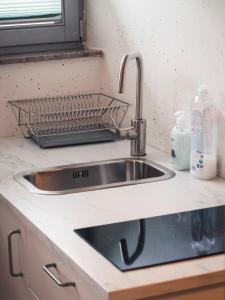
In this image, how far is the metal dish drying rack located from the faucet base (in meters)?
0.20

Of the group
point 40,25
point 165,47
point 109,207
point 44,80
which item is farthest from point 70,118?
point 109,207

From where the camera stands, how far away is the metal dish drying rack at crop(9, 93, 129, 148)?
9.15 feet

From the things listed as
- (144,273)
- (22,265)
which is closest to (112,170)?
(22,265)

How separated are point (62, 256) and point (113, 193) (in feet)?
1.43

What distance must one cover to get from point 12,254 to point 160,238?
62 cm

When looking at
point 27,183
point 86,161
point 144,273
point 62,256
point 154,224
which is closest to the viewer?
point 144,273

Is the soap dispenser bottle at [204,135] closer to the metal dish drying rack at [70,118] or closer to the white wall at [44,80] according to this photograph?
the metal dish drying rack at [70,118]

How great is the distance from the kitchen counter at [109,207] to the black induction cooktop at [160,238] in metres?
0.03

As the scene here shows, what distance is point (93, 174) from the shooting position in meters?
2.53

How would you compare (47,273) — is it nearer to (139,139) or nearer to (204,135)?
(204,135)

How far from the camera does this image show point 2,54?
294cm

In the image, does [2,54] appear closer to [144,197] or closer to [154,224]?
[144,197]

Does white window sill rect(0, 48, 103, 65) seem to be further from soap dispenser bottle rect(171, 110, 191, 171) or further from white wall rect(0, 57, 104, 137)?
soap dispenser bottle rect(171, 110, 191, 171)

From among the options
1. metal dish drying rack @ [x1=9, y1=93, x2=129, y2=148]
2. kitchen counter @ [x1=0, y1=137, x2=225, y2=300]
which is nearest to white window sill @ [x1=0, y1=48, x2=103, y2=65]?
metal dish drying rack @ [x1=9, y1=93, x2=129, y2=148]
